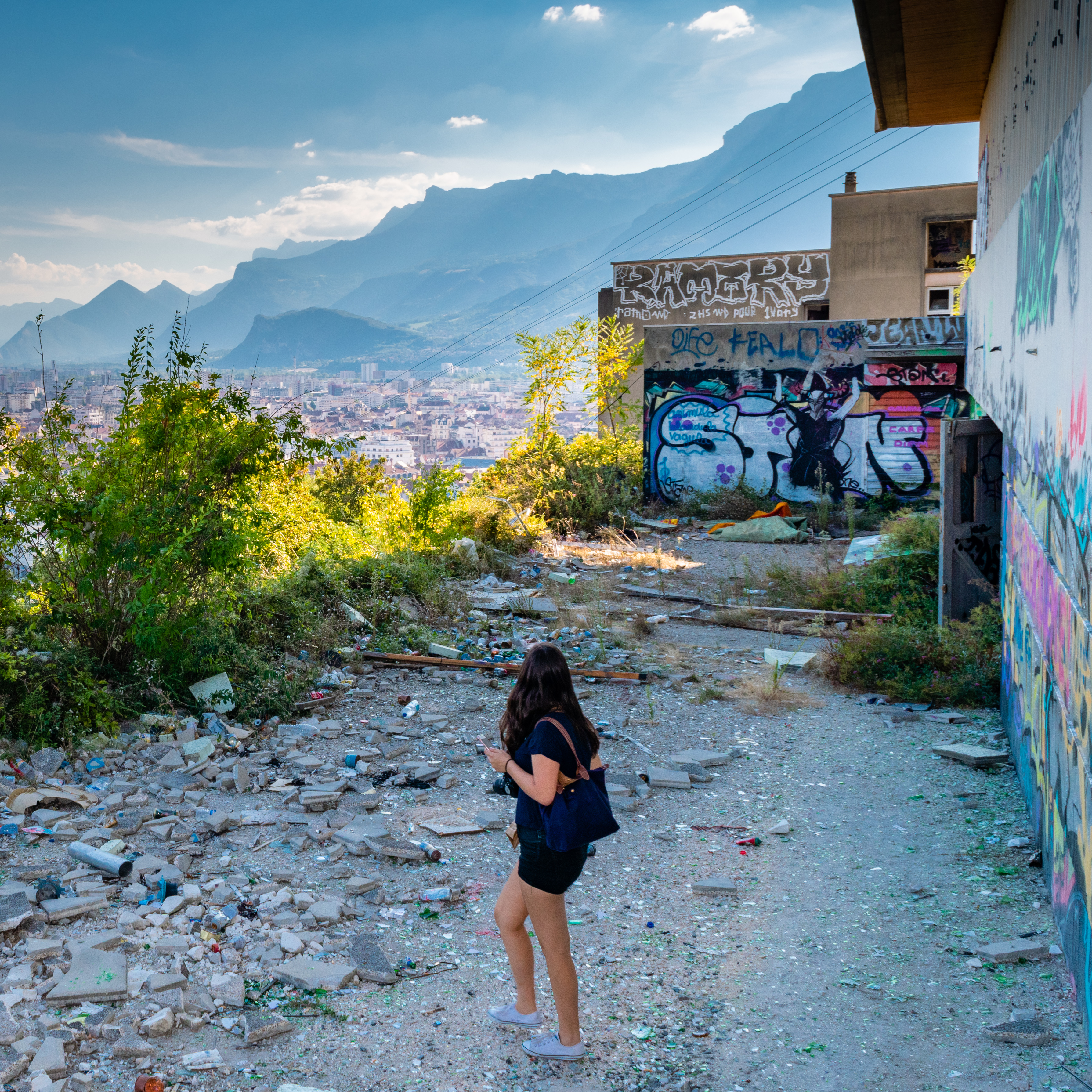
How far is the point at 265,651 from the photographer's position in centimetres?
685

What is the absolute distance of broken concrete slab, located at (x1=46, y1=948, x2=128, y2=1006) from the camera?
3.04 meters

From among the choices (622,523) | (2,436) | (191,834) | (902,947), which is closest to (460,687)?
(191,834)

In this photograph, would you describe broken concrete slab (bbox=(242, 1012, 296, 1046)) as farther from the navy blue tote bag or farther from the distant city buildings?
the distant city buildings

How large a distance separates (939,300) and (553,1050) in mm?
27420

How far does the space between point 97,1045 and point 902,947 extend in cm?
303

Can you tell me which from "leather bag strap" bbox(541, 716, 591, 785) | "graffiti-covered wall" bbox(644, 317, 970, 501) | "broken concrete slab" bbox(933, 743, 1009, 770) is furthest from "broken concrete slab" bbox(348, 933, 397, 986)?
"graffiti-covered wall" bbox(644, 317, 970, 501)

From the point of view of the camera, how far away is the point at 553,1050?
9.48 feet

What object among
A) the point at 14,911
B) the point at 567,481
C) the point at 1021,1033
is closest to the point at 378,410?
the point at 567,481

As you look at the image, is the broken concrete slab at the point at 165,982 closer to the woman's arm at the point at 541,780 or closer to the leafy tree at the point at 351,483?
the woman's arm at the point at 541,780

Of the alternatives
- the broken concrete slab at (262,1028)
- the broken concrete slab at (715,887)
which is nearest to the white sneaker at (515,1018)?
the broken concrete slab at (262,1028)

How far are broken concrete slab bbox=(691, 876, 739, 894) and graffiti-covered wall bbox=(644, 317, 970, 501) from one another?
12.3 metres

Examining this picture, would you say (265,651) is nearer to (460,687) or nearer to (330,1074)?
(460,687)

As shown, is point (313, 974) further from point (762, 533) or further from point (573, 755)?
point (762, 533)

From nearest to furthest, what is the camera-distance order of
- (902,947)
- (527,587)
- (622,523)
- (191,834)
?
1. (902,947)
2. (191,834)
3. (527,587)
4. (622,523)
